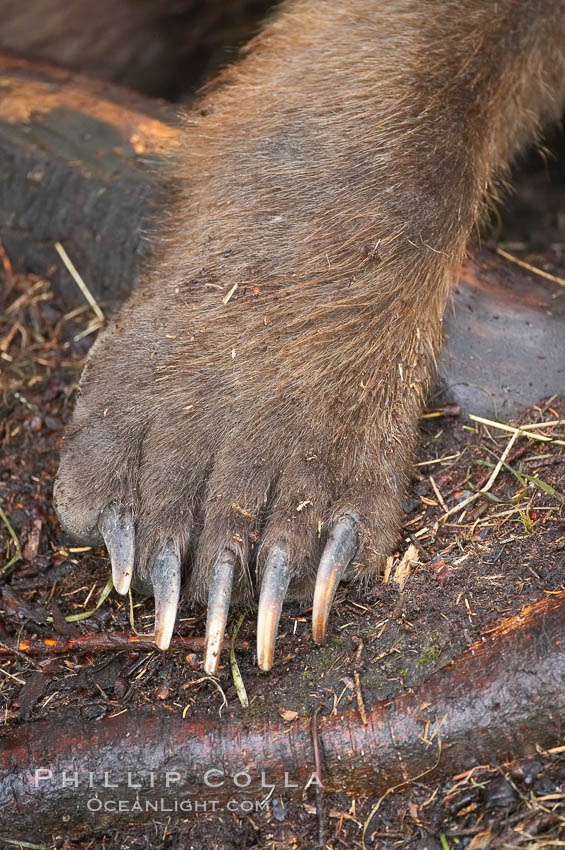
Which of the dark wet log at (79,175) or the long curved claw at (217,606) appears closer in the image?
the long curved claw at (217,606)

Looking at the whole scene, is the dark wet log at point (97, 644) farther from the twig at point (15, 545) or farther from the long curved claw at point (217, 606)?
the twig at point (15, 545)

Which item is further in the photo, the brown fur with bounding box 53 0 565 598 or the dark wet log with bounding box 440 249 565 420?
the dark wet log with bounding box 440 249 565 420

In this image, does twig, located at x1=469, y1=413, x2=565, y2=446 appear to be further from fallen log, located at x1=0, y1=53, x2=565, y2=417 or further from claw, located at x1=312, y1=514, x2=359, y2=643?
claw, located at x1=312, y1=514, x2=359, y2=643

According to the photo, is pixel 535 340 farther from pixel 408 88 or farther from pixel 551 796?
pixel 551 796

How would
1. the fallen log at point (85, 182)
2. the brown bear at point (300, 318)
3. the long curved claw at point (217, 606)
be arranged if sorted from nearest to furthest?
the long curved claw at point (217, 606)
the brown bear at point (300, 318)
the fallen log at point (85, 182)

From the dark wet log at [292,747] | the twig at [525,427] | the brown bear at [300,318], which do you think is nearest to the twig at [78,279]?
the brown bear at [300,318]

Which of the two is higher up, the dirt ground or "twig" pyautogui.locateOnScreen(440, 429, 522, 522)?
"twig" pyautogui.locateOnScreen(440, 429, 522, 522)

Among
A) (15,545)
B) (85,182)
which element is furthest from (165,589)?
(85,182)

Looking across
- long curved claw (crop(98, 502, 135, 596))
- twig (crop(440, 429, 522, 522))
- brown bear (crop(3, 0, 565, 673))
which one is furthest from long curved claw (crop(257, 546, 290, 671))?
twig (crop(440, 429, 522, 522))
